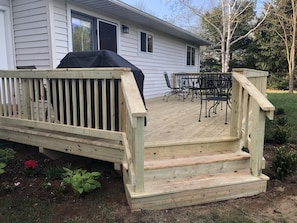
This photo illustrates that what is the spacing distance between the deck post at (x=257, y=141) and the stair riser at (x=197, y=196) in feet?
0.50

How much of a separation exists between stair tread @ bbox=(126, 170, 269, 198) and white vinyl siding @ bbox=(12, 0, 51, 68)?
3615 millimetres

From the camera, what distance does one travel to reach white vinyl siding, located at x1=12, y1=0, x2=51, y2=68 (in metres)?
4.95

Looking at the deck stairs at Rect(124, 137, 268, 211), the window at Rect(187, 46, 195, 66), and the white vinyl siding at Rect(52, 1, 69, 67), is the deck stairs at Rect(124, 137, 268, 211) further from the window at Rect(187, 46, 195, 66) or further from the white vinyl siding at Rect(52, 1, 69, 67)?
the window at Rect(187, 46, 195, 66)

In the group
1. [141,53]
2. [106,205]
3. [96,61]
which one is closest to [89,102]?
[96,61]

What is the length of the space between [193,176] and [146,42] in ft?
21.5

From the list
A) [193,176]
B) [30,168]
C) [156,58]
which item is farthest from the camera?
[156,58]

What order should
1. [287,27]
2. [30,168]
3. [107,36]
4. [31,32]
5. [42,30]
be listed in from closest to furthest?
[30,168] → [42,30] → [31,32] → [107,36] → [287,27]

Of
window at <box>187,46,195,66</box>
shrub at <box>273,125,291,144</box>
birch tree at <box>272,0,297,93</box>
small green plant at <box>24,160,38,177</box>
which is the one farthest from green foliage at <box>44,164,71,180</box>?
birch tree at <box>272,0,297,93</box>

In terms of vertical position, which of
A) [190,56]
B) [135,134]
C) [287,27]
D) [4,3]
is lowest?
[135,134]

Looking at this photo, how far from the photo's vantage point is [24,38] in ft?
17.0

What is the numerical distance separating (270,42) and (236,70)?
55.9 feet

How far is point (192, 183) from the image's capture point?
257cm

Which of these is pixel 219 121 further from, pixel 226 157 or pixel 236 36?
pixel 236 36

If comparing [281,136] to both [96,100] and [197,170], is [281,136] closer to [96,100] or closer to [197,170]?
[197,170]
